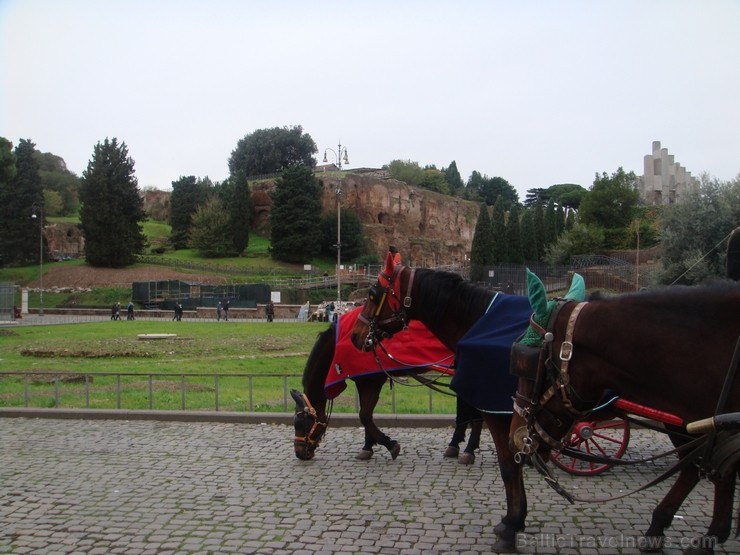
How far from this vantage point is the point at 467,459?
329 inches

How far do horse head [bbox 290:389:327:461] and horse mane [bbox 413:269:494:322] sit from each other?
264 cm

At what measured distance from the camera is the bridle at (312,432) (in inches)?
337

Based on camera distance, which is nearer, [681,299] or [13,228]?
[681,299]

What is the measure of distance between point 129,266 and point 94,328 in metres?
34.0

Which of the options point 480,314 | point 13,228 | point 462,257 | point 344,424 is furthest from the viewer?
point 462,257

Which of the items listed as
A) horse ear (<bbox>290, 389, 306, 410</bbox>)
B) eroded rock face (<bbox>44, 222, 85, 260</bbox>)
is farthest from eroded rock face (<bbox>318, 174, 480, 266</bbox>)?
horse ear (<bbox>290, 389, 306, 410</bbox>)

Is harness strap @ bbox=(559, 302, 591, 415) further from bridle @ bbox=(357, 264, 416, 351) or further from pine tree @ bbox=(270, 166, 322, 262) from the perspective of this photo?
pine tree @ bbox=(270, 166, 322, 262)

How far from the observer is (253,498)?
7.09 m

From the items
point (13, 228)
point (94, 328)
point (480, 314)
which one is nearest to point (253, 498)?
point (480, 314)

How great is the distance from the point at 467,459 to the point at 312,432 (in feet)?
6.62

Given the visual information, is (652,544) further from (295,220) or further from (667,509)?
(295,220)

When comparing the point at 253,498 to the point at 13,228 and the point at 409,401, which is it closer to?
the point at 409,401

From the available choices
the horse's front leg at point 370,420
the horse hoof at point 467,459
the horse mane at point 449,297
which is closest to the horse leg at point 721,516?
the horse mane at point 449,297

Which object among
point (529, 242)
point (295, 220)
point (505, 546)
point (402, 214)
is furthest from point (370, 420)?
point (402, 214)
